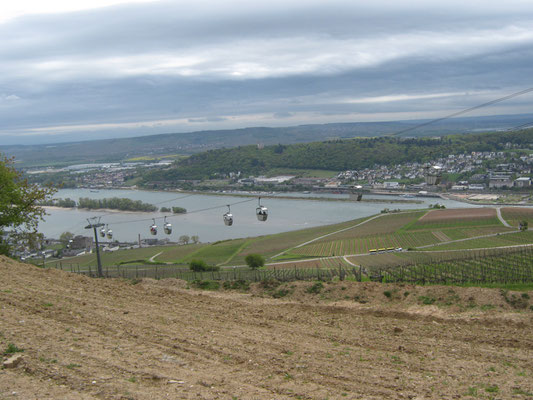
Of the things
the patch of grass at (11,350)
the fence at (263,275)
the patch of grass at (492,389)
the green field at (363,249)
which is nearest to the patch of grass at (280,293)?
the fence at (263,275)

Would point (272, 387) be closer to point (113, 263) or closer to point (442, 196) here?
point (113, 263)

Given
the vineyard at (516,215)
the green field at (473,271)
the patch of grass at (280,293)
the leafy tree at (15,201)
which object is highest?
the leafy tree at (15,201)

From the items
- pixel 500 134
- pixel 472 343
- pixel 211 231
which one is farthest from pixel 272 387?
pixel 500 134

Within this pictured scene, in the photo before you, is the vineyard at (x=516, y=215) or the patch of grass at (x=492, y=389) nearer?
the patch of grass at (x=492, y=389)

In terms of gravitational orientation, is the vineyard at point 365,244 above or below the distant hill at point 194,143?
below

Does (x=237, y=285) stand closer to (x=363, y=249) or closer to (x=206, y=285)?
(x=206, y=285)

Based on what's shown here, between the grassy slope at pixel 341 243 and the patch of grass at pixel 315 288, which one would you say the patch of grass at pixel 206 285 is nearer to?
the patch of grass at pixel 315 288
